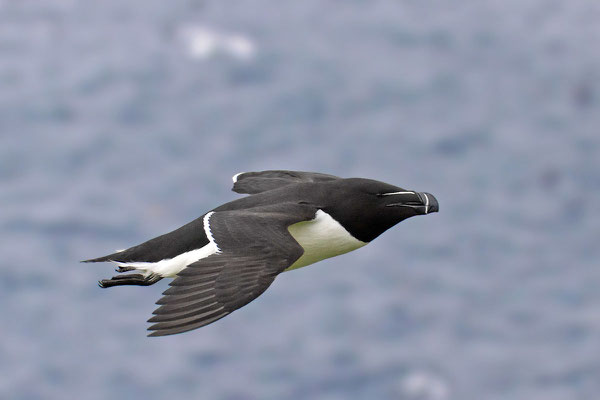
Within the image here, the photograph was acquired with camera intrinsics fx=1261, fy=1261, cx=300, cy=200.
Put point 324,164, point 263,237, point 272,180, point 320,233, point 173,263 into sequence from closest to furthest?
1. point 263,237
2. point 173,263
3. point 320,233
4. point 272,180
5. point 324,164

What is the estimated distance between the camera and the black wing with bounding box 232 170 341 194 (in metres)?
9.63

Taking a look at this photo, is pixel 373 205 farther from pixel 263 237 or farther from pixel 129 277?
pixel 129 277

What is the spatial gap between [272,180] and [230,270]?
223cm

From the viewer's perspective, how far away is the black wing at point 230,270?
7.29 meters

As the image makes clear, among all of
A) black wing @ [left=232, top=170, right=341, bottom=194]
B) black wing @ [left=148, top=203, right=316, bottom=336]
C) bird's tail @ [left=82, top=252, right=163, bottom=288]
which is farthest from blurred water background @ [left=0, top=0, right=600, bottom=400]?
Result: black wing @ [left=148, top=203, right=316, bottom=336]

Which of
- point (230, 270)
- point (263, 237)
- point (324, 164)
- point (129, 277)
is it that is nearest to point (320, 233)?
point (263, 237)

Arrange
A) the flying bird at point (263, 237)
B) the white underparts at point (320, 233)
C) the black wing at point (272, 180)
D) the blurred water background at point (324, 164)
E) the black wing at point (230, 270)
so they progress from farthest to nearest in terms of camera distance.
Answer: the blurred water background at point (324, 164) < the black wing at point (272, 180) < the white underparts at point (320, 233) < the flying bird at point (263, 237) < the black wing at point (230, 270)

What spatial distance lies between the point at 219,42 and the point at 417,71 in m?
6.68

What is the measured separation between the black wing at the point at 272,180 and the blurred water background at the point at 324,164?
26.7 meters

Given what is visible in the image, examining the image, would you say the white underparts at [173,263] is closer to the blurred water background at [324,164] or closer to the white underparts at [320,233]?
the white underparts at [320,233]

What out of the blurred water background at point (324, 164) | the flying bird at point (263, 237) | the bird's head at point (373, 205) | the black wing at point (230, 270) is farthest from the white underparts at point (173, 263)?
the blurred water background at point (324, 164)

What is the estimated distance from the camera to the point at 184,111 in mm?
40594

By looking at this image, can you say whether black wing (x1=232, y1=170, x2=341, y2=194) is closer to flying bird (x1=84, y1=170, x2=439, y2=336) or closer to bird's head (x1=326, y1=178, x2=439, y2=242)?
flying bird (x1=84, y1=170, x2=439, y2=336)

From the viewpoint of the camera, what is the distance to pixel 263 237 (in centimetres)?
783
